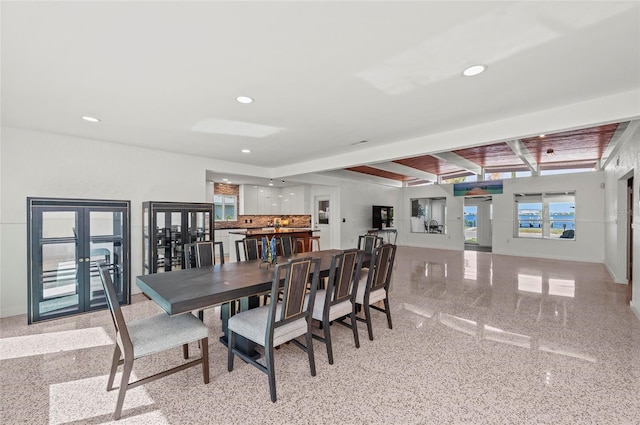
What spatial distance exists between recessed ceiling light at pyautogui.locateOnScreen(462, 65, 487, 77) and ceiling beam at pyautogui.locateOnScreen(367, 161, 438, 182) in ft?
13.7

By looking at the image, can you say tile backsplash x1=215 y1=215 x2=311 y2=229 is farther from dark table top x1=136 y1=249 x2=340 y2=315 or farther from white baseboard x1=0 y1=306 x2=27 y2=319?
dark table top x1=136 y1=249 x2=340 y2=315

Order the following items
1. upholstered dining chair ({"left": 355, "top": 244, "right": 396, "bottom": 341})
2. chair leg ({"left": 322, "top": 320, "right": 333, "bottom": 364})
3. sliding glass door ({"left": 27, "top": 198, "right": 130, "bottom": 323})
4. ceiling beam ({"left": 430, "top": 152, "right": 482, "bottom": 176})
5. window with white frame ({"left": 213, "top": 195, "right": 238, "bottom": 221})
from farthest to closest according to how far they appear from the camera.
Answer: window with white frame ({"left": 213, "top": 195, "right": 238, "bottom": 221}), ceiling beam ({"left": 430, "top": 152, "right": 482, "bottom": 176}), sliding glass door ({"left": 27, "top": 198, "right": 130, "bottom": 323}), upholstered dining chair ({"left": 355, "top": 244, "right": 396, "bottom": 341}), chair leg ({"left": 322, "top": 320, "right": 333, "bottom": 364})

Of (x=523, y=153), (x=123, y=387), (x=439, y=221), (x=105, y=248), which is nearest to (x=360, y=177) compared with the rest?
(x=439, y=221)

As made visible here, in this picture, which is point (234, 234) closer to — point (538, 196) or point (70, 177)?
point (70, 177)

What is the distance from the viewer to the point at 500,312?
3.97 metres

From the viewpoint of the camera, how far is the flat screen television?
1076cm

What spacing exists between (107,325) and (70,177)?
7.34 feet

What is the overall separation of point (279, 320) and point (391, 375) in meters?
1.05

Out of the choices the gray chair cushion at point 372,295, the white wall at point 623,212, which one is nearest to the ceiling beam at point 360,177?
the gray chair cushion at point 372,295

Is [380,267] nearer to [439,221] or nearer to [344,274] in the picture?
[344,274]

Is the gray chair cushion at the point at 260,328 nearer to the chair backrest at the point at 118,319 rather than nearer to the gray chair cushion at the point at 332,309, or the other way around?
the gray chair cushion at the point at 332,309

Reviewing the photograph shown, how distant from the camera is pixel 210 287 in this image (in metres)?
2.45

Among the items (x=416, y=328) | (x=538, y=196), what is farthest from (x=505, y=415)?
(x=538, y=196)

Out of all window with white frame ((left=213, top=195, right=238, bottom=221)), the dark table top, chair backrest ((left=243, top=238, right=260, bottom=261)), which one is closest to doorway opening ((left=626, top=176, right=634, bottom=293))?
the dark table top
